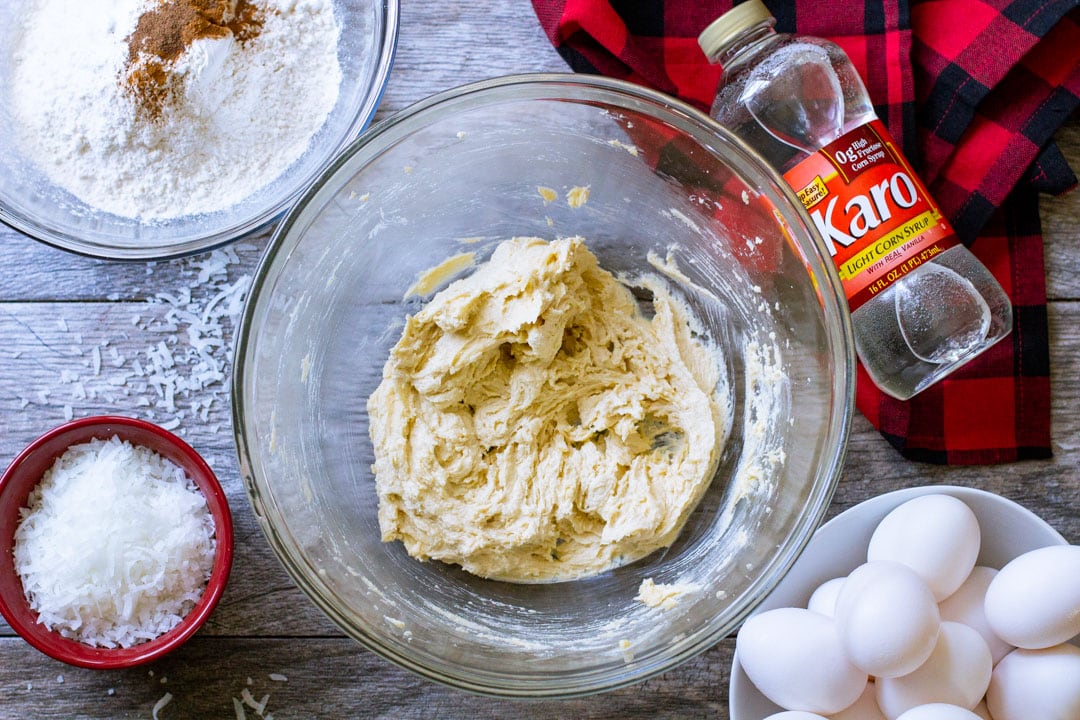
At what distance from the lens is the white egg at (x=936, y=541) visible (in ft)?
4.81

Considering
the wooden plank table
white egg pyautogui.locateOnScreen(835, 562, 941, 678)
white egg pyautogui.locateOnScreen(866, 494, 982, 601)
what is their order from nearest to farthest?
1. white egg pyautogui.locateOnScreen(835, 562, 941, 678)
2. white egg pyautogui.locateOnScreen(866, 494, 982, 601)
3. the wooden plank table

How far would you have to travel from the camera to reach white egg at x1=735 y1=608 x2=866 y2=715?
1439mm

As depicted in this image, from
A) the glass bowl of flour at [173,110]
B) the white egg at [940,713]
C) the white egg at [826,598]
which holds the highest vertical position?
the glass bowl of flour at [173,110]

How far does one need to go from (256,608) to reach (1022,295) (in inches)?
63.3

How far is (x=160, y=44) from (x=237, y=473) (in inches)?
31.6

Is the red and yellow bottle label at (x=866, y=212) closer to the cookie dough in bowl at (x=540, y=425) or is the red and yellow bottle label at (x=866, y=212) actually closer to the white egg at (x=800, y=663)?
the cookie dough in bowl at (x=540, y=425)

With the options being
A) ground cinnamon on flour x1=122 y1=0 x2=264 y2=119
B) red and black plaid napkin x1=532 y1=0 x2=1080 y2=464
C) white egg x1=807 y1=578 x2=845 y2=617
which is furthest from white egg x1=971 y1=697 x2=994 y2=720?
ground cinnamon on flour x1=122 y1=0 x2=264 y2=119

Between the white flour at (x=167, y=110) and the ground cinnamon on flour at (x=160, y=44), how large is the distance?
2cm

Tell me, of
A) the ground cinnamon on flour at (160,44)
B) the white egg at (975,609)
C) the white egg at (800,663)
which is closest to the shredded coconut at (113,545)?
the ground cinnamon on flour at (160,44)

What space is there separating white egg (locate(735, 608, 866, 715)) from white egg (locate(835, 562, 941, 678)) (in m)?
0.04

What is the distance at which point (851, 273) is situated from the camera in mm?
1573

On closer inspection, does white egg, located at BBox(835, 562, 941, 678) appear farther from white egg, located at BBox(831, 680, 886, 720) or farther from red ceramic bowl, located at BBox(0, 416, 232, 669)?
red ceramic bowl, located at BBox(0, 416, 232, 669)

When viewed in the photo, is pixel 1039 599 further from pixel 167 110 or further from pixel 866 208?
pixel 167 110

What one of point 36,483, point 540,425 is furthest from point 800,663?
point 36,483
